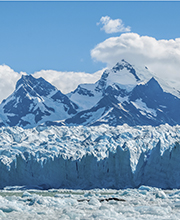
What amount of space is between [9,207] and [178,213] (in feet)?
29.5

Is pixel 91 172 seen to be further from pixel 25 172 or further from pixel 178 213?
pixel 178 213

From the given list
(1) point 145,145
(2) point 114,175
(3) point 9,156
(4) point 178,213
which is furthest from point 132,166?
(4) point 178,213

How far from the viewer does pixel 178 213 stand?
75.9 ft

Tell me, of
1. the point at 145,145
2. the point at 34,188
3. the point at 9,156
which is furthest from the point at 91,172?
the point at 9,156

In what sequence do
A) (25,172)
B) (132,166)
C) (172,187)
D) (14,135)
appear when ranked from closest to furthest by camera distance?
1. (172,187)
2. (132,166)
3. (25,172)
4. (14,135)

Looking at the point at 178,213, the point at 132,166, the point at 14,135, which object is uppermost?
the point at 14,135

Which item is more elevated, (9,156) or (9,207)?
(9,156)

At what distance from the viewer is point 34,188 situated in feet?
225

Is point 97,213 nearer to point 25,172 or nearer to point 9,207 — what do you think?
point 9,207

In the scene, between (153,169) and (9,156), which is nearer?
(153,169)

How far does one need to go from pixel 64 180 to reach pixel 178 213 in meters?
47.6

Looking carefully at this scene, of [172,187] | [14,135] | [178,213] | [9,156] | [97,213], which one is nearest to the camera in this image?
[97,213]

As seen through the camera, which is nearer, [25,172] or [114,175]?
[114,175]

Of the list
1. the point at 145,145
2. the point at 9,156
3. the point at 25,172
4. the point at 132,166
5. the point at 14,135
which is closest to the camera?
the point at 132,166
